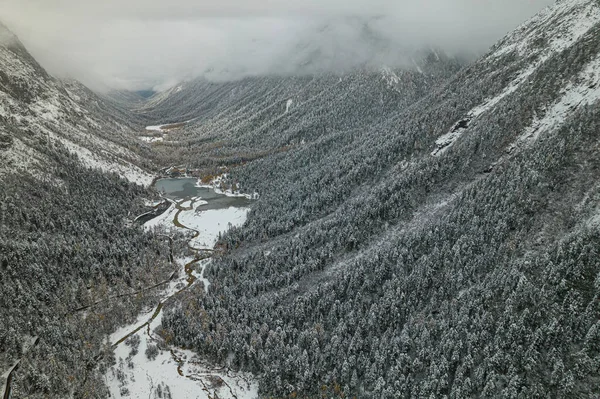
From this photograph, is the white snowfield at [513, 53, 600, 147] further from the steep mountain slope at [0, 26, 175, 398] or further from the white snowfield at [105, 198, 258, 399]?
the steep mountain slope at [0, 26, 175, 398]

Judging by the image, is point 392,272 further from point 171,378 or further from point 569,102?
point 569,102

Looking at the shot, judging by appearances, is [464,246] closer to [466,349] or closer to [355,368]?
[466,349]

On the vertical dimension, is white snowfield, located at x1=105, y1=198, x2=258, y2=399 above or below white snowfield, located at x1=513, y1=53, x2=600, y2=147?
below

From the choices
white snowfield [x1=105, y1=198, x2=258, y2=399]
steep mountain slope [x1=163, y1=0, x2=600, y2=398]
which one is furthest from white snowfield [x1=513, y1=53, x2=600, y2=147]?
white snowfield [x1=105, y1=198, x2=258, y2=399]

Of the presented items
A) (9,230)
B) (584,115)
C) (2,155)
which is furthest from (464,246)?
(2,155)

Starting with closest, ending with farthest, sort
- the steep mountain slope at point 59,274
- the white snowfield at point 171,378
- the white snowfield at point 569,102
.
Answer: the white snowfield at point 171,378 → the steep mountain slope at point 59,274 → the white snowfield at point 569,102

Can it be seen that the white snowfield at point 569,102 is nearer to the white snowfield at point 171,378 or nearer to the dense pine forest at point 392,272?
the dense pine forest at point 392,272

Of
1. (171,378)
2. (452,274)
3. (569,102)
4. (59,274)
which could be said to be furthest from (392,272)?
(59,274)

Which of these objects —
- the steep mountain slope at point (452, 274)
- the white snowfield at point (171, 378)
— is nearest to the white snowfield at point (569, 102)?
the steep mountain slope at point (452, 274)

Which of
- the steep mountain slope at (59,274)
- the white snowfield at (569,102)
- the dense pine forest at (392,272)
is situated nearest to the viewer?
the dense pine forest at (392,272)
